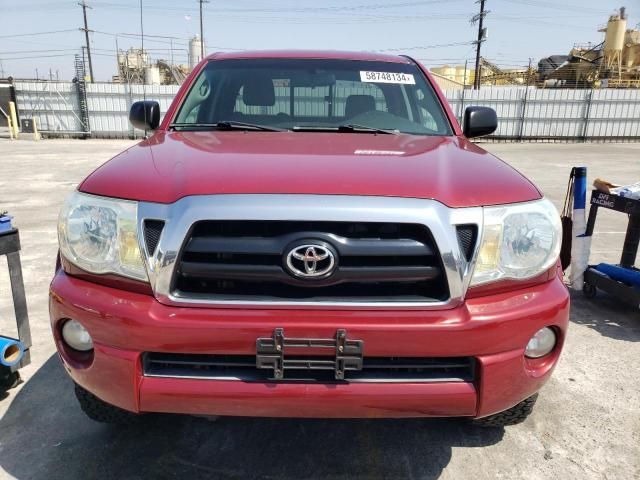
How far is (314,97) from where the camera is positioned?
10.2ft

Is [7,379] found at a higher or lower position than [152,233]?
lower

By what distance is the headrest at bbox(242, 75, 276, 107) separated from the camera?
2.98 m

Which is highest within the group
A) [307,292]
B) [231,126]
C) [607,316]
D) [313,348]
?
[231,126]

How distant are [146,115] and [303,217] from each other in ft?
6.47

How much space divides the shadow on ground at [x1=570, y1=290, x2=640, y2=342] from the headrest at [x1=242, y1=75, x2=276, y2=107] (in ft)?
8.97

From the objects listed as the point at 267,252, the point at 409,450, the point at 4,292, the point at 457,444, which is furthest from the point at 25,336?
the point at 457,444

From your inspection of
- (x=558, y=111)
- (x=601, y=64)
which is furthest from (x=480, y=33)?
(x=558, y=111)

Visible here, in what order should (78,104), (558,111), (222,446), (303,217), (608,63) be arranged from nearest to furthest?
1. (303,217)
2. (222,446)
3. (78,104)
4. (558,111)
5. (608,63)

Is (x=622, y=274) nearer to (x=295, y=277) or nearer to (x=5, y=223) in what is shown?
(x=295, y=277)

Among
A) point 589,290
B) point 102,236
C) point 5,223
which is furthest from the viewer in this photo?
point 589,290

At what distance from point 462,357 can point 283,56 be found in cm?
232

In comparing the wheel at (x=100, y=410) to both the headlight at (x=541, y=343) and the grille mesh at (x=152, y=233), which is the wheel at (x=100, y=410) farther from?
the headlight at (x=541, y=343)

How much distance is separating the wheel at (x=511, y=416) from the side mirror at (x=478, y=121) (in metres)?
1.66

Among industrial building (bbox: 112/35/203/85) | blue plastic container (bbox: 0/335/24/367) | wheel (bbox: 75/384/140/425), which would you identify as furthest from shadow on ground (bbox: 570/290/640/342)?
industrial building (bbox: 112/35/203/85)
